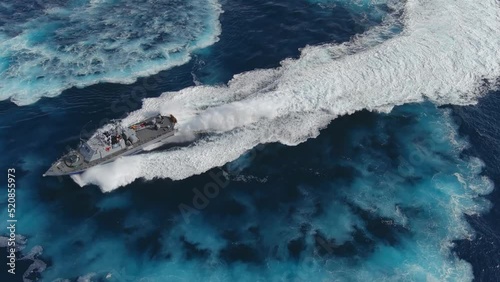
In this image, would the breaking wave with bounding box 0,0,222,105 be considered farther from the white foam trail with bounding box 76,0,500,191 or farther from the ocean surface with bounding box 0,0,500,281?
the white foam trail with bounding box 76,0,500,191

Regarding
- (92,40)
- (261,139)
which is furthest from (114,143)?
(92,40)

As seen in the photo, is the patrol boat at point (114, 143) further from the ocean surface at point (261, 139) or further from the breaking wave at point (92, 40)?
the breaking wave at point (92, 40)

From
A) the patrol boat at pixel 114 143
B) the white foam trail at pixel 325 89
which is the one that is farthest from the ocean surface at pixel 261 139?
A: the patrol boat at pixel 114 143

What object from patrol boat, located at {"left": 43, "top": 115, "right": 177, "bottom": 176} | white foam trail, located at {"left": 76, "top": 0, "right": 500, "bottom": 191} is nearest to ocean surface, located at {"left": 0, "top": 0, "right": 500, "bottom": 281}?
white foam trail, located at {"left": 76, "top": 0, "right": 500, "bottom": 191}

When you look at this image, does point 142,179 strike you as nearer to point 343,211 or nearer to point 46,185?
point 46,185

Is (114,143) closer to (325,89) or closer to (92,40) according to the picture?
(92,40)
